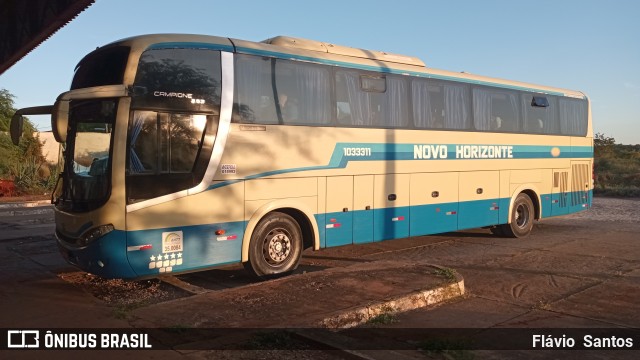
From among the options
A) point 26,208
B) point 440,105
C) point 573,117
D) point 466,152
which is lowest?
point 26,208

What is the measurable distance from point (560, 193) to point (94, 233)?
39.8 ft

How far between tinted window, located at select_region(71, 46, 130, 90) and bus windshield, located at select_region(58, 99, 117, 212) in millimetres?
340

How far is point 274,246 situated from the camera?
832 cm

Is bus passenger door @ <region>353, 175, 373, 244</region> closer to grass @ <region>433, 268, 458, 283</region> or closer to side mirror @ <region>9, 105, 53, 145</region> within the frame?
grass @ <region>433, 268, 458, 283</region>

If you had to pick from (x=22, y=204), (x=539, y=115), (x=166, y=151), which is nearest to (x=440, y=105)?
(x=539, y=115)

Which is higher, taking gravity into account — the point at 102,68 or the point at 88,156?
the point at 102,68

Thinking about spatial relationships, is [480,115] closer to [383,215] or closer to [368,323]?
[383,215]

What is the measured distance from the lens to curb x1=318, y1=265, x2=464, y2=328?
5914 millimetres

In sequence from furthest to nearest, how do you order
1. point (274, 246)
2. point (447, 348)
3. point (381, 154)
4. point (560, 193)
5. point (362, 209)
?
point (560, 193) < point (381, 154) < point (362, 209) < point (274, 246) < point (447, 348)

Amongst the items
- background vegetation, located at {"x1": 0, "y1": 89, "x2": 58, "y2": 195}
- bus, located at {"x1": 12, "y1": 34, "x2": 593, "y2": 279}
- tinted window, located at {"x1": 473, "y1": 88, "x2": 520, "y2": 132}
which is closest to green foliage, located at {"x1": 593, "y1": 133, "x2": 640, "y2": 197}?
tinted window, located at {"x1": 473, "y1": 88, "x2": 520, "y2": 132}

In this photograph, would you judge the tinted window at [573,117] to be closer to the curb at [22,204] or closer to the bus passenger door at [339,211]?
the bus passenger door at [339,211]

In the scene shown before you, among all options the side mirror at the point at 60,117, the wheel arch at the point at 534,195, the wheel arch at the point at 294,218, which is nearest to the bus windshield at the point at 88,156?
the side mirror at the point at 60,117

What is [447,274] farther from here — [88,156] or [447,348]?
[88,156]

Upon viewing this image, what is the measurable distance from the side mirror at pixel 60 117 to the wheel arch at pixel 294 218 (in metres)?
2.89
